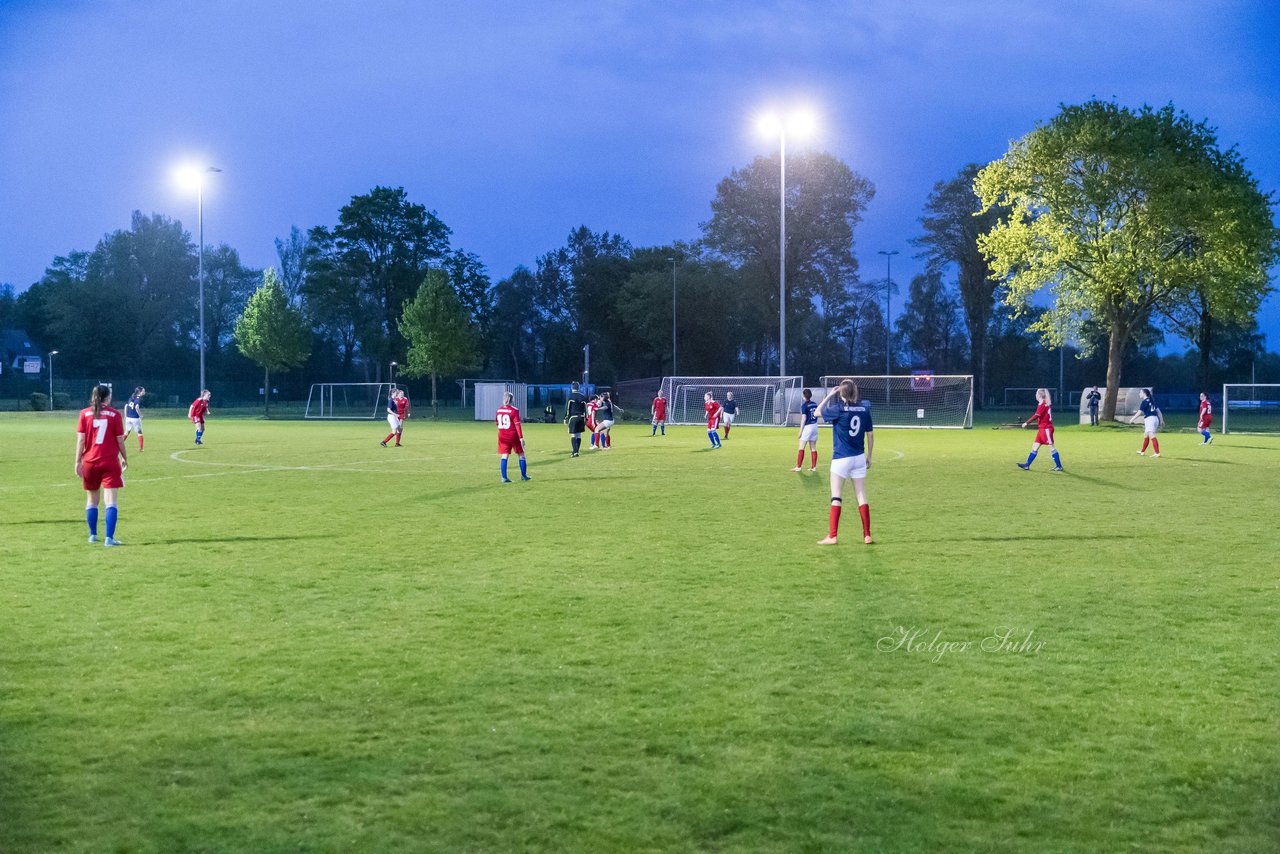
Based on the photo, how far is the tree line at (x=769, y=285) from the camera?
155ft

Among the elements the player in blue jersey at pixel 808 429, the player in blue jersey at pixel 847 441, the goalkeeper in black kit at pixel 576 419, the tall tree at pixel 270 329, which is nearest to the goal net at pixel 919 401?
the goalkeeper in black kit at pixel 576 419

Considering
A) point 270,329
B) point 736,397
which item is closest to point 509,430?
point 736,397

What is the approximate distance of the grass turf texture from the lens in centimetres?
461

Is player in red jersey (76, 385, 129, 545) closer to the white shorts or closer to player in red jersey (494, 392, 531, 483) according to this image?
the white shorts

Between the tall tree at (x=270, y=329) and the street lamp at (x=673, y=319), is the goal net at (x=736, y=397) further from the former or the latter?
the tall tree at (x=270, y=329)

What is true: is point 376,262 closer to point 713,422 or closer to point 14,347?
point 14,347

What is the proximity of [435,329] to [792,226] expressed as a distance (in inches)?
1085

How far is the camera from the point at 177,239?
104 m

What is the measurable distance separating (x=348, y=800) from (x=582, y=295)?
89.0 meters

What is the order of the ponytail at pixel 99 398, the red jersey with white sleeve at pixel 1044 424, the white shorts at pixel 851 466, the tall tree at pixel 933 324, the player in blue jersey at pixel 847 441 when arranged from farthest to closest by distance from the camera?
the tall tree at pixel 933 324 → the red jersey with white sleeve at pixel 1044 424 → the white shorts at pixel 851 466 → the player in blue jersey at pixel 847 441 → the ponytail at pixel 99 398

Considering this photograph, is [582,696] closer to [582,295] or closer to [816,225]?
[816,225]

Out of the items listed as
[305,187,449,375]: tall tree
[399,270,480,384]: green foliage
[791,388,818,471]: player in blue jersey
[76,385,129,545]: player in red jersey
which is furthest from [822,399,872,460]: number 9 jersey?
[305,187,449,375]: tall tree

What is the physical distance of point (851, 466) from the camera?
41.0ft

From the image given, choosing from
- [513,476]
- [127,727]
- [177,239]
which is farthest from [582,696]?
[177,239]
